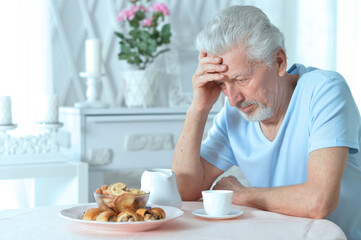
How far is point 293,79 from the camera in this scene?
1.42 m

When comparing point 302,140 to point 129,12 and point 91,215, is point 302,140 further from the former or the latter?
point 129,12

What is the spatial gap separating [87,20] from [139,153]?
0.68 m

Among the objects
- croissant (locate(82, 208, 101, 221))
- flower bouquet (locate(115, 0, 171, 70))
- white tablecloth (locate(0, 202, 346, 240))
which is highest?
flower bouquet (locate(115, 0, 171, 70))

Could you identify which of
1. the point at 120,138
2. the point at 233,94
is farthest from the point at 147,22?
the point at 233,94

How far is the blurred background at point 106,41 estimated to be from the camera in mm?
2344

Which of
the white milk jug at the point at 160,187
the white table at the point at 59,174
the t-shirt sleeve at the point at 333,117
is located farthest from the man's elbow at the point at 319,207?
the white table at the point at 59,174

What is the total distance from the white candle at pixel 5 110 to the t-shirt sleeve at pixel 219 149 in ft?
2.98

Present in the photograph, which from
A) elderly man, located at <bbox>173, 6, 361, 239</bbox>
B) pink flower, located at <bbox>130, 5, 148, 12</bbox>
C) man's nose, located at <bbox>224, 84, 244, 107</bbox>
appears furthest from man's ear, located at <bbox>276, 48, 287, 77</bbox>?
pink flower, located at <bbox>130, 5, 148, 12</bbox>

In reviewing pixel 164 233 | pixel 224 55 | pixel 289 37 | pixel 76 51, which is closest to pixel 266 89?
pixel 224 55

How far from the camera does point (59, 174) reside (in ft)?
6.84

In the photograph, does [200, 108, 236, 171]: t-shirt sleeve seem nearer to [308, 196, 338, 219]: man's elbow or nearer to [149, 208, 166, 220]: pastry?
[308, 196, 338, 219]: man's elbow

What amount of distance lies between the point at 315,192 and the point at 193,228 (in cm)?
30

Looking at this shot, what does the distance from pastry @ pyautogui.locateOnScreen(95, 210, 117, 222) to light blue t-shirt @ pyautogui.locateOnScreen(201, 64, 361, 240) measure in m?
0.47

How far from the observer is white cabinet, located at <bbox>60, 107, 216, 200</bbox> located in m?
2.19
